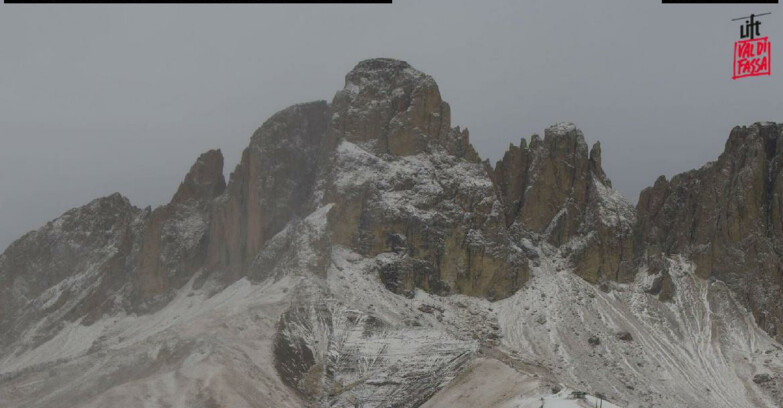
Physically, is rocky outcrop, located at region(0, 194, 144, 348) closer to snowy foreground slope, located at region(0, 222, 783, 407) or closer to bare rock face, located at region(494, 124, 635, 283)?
snowy foreground slope, located at region(0, 222, 783, 407)

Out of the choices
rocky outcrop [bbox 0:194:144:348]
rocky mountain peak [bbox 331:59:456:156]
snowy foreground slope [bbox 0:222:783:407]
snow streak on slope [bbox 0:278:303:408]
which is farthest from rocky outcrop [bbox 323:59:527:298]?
rocky outcrop [bbox 0:194:144:348]

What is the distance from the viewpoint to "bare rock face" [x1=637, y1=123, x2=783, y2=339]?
139m

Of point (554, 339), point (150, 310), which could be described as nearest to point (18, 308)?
point (150, 310)

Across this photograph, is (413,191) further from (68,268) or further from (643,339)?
(68,268)

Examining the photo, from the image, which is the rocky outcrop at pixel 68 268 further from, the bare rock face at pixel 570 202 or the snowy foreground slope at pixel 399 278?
the bare rock face at pixel 570 202

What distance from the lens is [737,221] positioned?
143500 mm

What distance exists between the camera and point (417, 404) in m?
92.4

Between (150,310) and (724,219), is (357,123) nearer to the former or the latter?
(150,310)

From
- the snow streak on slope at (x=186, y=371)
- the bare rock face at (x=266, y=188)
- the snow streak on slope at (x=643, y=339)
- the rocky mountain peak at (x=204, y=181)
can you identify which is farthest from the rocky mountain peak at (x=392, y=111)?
the snow streak on slope at (x=186, y=371)

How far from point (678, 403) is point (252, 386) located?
2192 inches

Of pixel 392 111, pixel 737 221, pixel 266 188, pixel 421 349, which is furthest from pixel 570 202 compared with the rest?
pixel 421 349

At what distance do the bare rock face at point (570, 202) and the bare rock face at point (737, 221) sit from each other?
600 cm

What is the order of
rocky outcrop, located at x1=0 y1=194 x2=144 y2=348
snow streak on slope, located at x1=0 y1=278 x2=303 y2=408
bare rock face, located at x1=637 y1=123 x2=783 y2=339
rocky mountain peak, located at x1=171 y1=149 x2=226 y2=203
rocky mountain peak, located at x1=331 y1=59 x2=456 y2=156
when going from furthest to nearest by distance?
rocky mountain peak, located at x1=171 y1=149 x2=226 y2=203
rocky outcrop, located at x1=0 y1=194 x2=144 y2=348
rocky mountain peak, located at x1=331 y1=59 x2=456 y2=156
bare rock face, located at x1=637 y1=123 x2=783 y2=339
snow streak on slope, located at x1=0 y1=278 x2=303 y2=408

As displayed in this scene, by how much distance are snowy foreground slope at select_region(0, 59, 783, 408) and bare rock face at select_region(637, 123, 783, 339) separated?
1.23 feet
